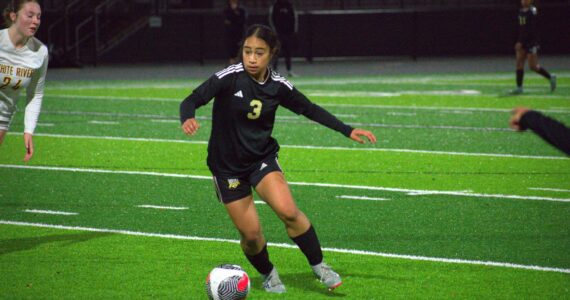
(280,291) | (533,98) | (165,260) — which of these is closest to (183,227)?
(165,260)

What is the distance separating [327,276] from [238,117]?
116 cm

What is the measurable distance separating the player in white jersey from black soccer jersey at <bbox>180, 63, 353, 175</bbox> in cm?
186

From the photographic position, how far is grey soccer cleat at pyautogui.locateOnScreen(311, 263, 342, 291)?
23.9 feet

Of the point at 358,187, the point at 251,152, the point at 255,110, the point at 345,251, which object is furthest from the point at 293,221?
the point at 358,187

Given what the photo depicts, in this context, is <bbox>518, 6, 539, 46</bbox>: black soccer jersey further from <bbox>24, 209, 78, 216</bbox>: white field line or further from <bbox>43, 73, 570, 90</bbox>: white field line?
<bbox>24, 209, 78, 216</bbox>: white field line

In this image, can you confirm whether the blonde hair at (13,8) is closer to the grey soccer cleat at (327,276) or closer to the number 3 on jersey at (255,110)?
the number 3 on jersey at (255,110)

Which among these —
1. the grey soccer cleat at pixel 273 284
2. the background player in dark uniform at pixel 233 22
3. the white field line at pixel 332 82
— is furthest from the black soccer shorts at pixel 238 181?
the background player in dark uniform at pixel 233 22

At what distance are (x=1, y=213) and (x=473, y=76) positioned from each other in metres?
20.8

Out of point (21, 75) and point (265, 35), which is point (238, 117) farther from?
point (21, 75)

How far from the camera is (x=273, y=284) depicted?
7.42m

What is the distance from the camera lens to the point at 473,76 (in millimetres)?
29750

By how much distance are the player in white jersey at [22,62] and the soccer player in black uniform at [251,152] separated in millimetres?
1896

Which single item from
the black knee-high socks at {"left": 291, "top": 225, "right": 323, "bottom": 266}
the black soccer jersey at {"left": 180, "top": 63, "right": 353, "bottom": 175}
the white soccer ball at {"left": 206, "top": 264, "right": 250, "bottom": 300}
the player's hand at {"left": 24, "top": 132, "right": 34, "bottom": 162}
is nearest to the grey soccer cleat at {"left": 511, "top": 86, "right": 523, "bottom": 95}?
the player's hand at {"left": 24, "top": 132, "right": 34, "bottom": 162}

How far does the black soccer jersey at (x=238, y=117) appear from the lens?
7301 mm
